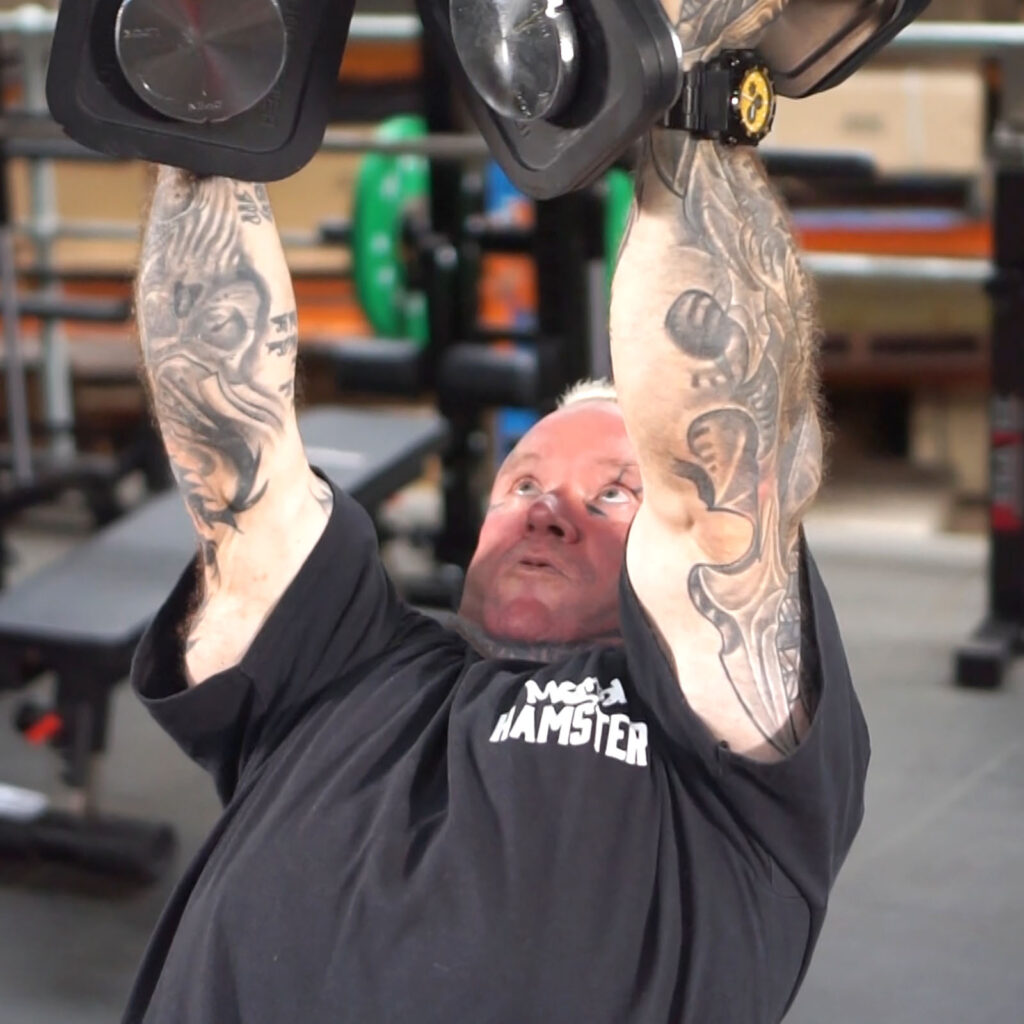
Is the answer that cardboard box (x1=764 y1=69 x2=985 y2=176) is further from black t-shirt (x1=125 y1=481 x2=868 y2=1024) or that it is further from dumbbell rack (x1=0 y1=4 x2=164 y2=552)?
black t-shirt (x1=125 y1=481 x2=868 y2=1024)

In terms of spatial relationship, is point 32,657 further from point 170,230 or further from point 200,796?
point 170,230

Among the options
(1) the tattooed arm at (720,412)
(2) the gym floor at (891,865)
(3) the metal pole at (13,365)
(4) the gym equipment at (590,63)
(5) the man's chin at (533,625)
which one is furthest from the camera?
(3) the metal pole at (13,365)

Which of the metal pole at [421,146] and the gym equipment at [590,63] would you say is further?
the metal pole at [421,146]

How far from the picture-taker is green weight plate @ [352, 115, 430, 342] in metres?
4.36

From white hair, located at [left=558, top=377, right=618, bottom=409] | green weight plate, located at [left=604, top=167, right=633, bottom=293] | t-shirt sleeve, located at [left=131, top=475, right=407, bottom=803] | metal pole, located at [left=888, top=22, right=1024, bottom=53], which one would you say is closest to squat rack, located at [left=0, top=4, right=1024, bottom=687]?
metal pole, located at [left=888, top=22, right=1024, bottom=53]

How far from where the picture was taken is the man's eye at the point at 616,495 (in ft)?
5.75

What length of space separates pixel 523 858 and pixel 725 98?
2.00ft

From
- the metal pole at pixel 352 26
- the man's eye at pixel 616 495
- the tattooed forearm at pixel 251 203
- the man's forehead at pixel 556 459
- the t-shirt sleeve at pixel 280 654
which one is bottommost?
the t-shirt sleeve at pixel 280 654

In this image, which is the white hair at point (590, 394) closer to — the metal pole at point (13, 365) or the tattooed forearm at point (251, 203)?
the tattooed forearm at point (251, 203)

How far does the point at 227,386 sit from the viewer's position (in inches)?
61.6

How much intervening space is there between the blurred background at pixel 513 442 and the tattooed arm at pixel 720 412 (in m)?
0.20

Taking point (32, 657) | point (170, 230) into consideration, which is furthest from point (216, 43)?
point (32, 657)

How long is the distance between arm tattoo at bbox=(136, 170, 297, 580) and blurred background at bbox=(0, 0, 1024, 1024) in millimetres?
102

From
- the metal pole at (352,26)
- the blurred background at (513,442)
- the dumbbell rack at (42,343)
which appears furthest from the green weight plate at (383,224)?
the dumbbell rack at (42,343)
